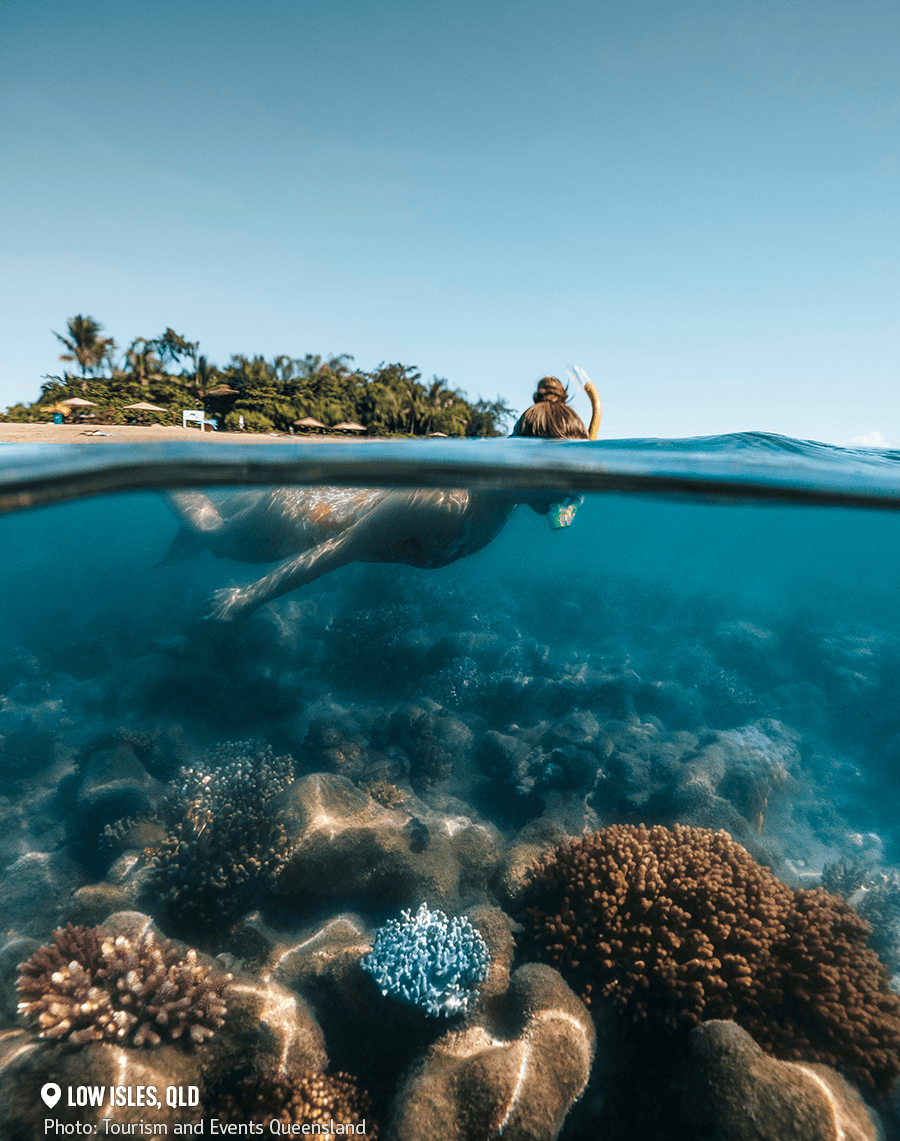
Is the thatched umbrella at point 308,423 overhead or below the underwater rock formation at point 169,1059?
overhead

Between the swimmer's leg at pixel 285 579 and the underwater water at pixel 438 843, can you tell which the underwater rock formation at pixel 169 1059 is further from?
the swimmer's leg at pixel 285 579

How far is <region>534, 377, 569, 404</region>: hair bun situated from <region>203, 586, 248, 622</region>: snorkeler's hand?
541 cm

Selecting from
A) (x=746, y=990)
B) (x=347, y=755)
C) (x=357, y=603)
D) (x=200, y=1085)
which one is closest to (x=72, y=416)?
(x=357, y=603)

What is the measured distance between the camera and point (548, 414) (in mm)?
6543

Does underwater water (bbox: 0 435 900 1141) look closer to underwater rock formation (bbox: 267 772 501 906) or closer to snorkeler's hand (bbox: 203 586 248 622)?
underwater rock formation (bbox: 267 772 501 906)

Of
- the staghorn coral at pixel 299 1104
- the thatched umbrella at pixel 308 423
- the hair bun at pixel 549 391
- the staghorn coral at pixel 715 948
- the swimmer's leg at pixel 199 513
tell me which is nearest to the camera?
the staghorn coral at pixel 299 1104

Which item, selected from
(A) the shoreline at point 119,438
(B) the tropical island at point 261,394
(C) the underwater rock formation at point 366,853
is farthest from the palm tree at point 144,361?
(C) the underwater rock formation at point 366,853

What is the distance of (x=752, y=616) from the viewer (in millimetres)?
15656

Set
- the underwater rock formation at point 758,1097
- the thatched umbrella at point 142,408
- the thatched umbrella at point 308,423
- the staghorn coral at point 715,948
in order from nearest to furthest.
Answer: the underwater rock formation at point 758,1097 < the staghorn coral at point 715,948 < the thatched umbrella at point 142,408 < the thatched umbrella at point 308,423

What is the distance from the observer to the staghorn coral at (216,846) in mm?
4816

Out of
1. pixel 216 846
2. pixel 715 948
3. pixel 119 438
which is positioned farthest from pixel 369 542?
pixel 715 948

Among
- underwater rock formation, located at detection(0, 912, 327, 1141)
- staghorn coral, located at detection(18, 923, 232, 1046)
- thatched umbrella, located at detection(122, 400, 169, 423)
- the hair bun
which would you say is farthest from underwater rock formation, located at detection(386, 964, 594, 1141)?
thatched umbrella, located at detection(122, 400, 169, 423)

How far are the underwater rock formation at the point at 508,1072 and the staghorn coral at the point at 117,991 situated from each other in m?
1.75

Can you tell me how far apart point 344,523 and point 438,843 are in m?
4.95
